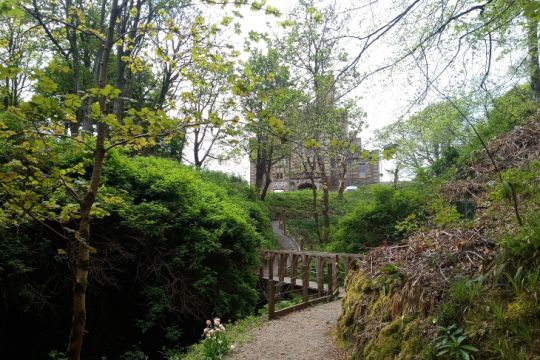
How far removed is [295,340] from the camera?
6223mm

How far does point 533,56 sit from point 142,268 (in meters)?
10.3

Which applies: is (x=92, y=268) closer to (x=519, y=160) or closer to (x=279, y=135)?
(x=279, y=135)

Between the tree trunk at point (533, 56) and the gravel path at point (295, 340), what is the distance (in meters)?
5.32

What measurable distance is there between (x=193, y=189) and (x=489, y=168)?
7.57 m

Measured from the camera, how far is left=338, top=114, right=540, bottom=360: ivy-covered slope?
2.53m

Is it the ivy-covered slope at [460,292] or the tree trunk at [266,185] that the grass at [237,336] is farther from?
the tree trunk at [266,185]

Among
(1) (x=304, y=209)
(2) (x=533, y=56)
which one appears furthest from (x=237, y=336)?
(1) (x=304, y=209)

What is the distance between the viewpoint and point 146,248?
858 cm

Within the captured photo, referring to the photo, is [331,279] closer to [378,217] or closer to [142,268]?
[378,217]

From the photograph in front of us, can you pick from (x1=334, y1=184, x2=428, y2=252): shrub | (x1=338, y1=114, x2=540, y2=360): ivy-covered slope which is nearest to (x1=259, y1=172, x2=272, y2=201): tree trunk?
(x1=334, y1=184, x2=428, y2=252): shrub

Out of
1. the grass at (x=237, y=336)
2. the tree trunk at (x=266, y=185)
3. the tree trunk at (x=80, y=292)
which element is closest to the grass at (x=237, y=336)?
the grass at (x=237, y=336)

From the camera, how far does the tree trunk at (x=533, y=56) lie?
5968mm

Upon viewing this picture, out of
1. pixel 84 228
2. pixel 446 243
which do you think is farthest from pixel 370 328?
pixel 84 228

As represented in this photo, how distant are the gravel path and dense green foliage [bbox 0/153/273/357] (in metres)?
2.32
